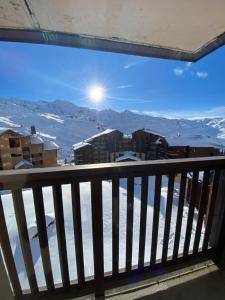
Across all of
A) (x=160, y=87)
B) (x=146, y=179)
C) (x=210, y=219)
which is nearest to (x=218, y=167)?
(x=210, y=219)

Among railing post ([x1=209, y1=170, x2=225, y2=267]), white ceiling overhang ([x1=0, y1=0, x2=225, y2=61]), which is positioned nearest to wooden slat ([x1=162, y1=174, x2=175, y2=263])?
railing post ([x1=209, y1=170, x2=225, y2=267])

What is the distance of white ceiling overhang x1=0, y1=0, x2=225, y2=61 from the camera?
86cm

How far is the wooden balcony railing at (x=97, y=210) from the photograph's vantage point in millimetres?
950

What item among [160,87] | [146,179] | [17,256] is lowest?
[17,256]

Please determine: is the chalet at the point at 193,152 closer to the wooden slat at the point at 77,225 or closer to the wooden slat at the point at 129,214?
the wooden slat at the point at 129,214

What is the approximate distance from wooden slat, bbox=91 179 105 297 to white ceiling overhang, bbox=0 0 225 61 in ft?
2.86

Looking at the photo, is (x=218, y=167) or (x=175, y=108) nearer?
(x=218, y=167)

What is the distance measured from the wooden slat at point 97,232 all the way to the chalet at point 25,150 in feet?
7.17

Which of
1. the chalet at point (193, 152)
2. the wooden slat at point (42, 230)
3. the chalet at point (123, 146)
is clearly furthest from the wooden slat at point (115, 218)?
the chalet at point (123, 146)

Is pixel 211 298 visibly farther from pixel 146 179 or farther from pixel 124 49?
pixel 124 49

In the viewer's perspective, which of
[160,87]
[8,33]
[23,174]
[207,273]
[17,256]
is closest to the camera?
[23,174]

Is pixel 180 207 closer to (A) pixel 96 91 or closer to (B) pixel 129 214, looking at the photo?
(B) pixel 129 214

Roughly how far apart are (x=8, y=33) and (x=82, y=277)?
5.19 ft

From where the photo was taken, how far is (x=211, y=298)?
4.01 ft
